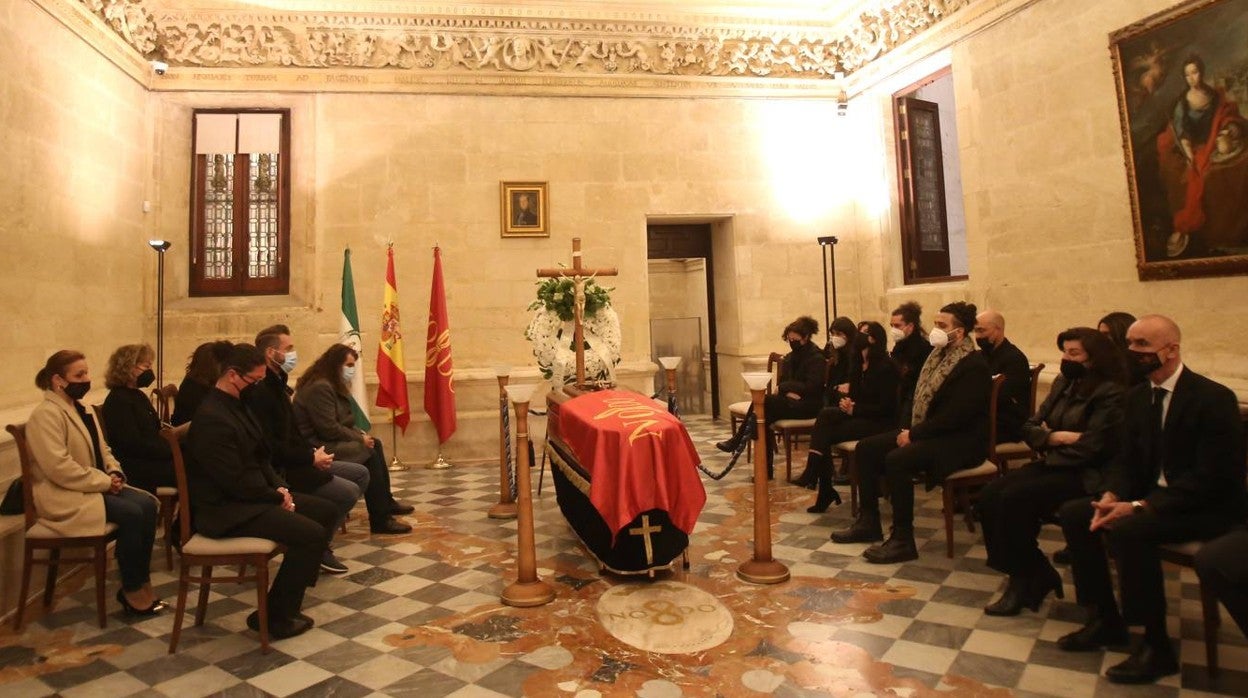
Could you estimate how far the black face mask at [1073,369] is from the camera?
3615 mm

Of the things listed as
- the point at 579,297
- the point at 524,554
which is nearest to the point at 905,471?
the point at 524,554

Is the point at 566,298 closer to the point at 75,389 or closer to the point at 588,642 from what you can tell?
the point at 588,642

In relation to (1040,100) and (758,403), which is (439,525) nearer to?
(758,403)

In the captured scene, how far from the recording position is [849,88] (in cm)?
862

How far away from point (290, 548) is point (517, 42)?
6323 mm

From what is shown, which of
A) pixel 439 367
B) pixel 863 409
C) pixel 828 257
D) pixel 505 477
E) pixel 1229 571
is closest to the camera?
pixel 1229 571

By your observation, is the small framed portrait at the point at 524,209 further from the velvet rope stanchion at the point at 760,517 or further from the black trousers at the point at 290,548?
the black trousers at the point at 290,548

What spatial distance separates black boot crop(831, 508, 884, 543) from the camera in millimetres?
4492

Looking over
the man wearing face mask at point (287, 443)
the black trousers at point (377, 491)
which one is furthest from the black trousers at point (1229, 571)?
the black trousers at point (377, 491)

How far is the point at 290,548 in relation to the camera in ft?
11.0

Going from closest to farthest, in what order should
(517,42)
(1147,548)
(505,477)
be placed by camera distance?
(1147,548)
(505,477)
(517,42)

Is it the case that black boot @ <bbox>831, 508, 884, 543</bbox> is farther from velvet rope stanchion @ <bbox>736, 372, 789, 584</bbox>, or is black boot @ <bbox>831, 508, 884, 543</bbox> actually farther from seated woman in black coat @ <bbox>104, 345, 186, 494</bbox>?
seated woman in black coat @ <bbox>104, 345, 186, 494</bbox>

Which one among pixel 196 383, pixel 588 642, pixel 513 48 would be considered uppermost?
pixel 513 48

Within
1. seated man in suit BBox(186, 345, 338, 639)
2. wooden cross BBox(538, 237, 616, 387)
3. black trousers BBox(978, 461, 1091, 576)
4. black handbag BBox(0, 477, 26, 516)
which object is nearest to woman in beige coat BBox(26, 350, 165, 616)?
black handbag BBox(0, 477, 26, 516)
